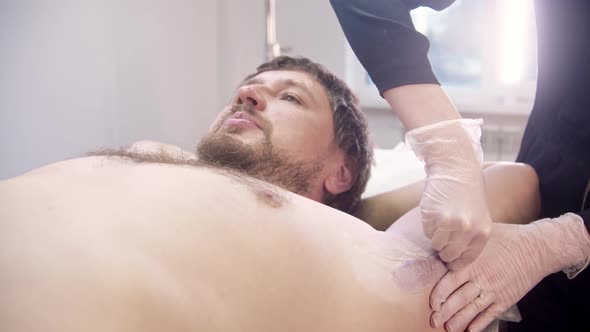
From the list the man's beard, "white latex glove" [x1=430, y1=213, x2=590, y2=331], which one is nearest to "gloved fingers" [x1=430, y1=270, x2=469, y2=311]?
"white latex glove" [x1=430, y1=213, x2=590, y2=331]

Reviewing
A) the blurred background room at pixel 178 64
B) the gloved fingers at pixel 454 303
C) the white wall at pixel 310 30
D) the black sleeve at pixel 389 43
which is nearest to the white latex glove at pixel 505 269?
the gloved fingers at pixel 454 303

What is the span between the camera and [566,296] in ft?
3.25

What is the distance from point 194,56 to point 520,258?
5.85ft

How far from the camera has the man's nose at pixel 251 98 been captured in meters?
1.23

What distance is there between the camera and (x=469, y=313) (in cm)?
81

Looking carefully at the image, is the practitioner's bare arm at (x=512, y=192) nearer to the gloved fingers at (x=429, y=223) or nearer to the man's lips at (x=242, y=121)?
the gloved fingers at (x=429, y=223)

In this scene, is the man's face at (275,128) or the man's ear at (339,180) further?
the man's ear at (339,180)

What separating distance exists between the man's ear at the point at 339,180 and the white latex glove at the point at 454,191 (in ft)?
1.40

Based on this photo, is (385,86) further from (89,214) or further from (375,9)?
(89,214)

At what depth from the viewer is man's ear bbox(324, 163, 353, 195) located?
4.35 ft

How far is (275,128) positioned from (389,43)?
1.17 feet

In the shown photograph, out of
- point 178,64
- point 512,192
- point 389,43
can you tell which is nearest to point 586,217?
point 512,192

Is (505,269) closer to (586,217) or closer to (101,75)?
(586,217)

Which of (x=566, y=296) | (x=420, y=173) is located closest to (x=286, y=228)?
(x=566, y=296)
